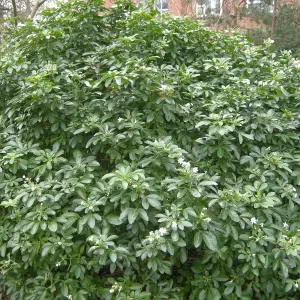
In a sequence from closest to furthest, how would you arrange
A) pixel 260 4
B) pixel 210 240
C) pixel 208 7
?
pixel 210 240, pixel 208 7, pixel 260 4

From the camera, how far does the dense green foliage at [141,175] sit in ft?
7.89

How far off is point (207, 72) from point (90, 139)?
139cm

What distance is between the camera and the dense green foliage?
2.40 meters

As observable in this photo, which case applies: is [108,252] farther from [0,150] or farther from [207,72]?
[207,72]

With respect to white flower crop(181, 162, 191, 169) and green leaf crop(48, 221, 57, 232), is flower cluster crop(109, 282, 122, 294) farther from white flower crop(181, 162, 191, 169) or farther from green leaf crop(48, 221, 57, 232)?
white flower crop(181, 162, 191, 169)

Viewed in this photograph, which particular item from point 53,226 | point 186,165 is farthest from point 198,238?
point 53,226

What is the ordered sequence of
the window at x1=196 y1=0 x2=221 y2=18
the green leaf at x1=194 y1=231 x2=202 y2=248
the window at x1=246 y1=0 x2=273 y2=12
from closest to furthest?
1. the green leaf at x1=194 y1=231 x2=202 y2=248
2. the window at x1=196 y1=0 x2=221 y2=18
3. the window at x1=246 y1=0 x2=273 y2=12

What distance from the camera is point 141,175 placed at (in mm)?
2328

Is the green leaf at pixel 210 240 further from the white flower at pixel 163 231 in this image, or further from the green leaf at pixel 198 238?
the white flower at pixel 163 231

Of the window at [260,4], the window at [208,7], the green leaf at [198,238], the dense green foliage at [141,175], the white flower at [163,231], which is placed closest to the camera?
the white flower at [163,231]

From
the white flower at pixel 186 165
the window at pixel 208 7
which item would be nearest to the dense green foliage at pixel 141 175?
the white flower at pixel 186 165

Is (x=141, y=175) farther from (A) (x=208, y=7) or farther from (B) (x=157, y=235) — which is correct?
(A) (x=208, y=7)

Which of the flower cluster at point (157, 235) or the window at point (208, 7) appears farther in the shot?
the window at point (208, 7)

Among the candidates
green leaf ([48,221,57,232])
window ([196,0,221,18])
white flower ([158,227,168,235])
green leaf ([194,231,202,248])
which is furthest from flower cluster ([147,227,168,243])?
window ([196,0,221,18])
